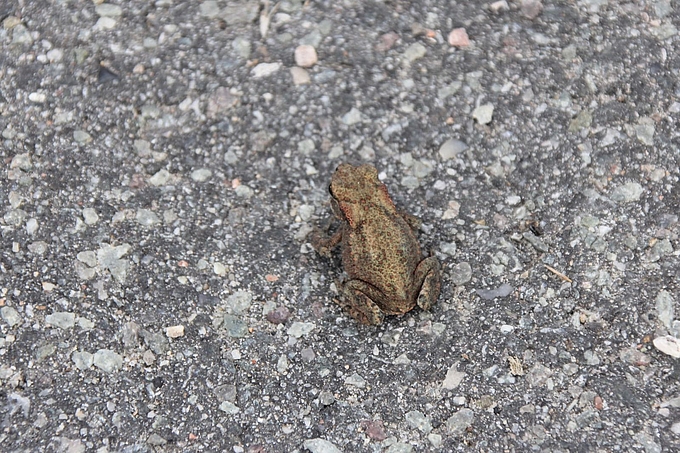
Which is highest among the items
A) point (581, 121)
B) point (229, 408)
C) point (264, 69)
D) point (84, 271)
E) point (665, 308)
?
point (264, 69)

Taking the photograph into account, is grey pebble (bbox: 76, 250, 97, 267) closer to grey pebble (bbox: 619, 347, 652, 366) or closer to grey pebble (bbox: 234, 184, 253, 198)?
grey pebble (bbox: 234, 184, 253, 198)

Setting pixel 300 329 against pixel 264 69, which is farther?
pixel 264 69

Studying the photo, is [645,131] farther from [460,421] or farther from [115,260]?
[115,260]

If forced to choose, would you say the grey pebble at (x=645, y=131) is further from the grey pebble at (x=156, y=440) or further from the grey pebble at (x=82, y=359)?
the grey pebble at (x=82, y=359)

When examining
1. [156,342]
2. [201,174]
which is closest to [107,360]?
[156,342]

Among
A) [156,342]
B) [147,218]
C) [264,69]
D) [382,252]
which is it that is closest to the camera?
[156,342]

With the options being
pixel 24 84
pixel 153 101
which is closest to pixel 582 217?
pixel 153 101

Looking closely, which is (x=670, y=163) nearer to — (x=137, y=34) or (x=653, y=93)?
(x=653, y=93)
